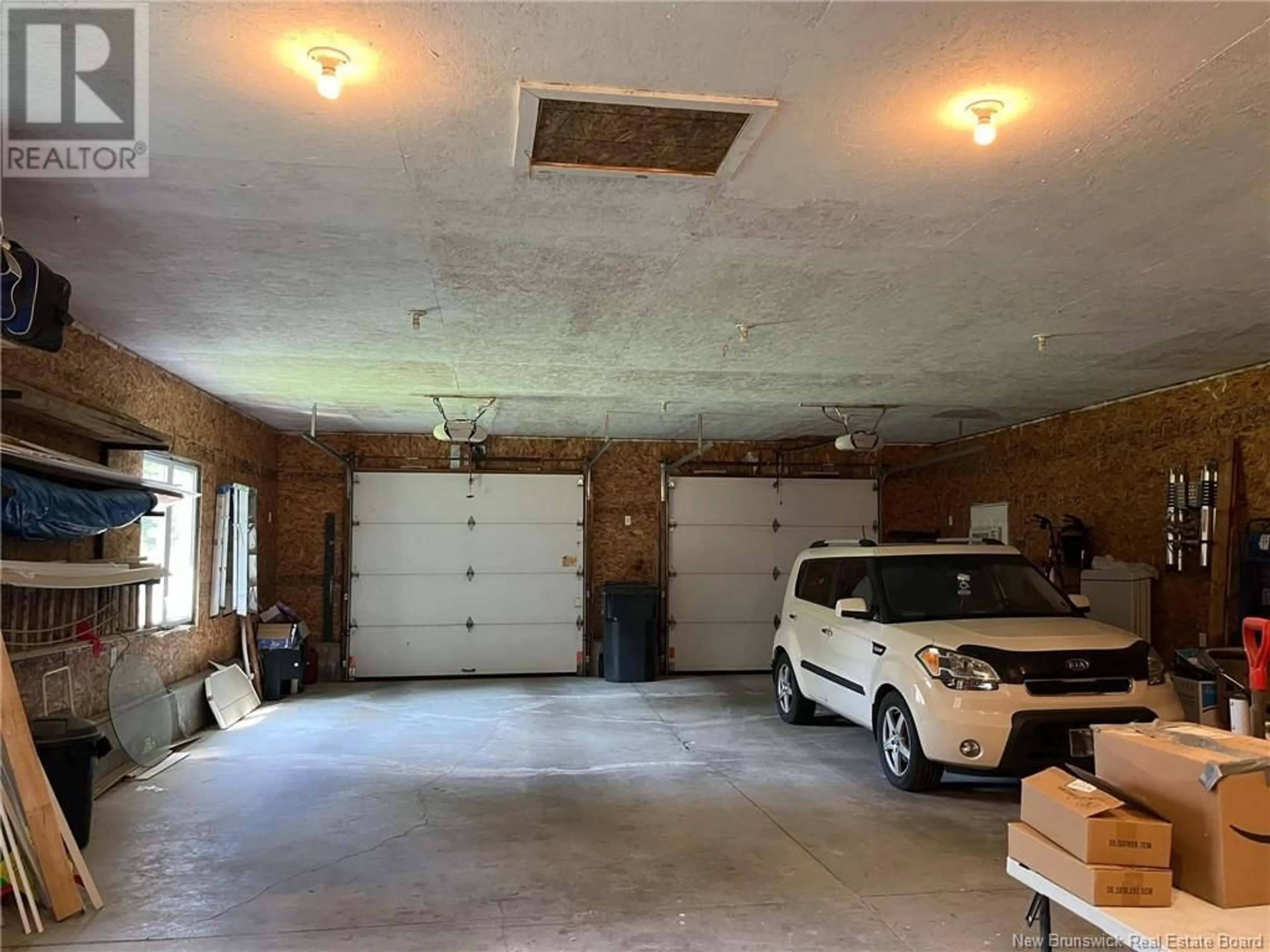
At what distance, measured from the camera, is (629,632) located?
1021 centimetres

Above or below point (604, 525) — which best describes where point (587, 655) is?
below

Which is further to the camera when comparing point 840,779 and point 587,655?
point 587,655

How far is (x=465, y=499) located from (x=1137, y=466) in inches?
290

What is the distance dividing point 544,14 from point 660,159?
891mm

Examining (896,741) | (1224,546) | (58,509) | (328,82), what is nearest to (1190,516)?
(1224,546)

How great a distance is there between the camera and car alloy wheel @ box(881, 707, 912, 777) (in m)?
5.36

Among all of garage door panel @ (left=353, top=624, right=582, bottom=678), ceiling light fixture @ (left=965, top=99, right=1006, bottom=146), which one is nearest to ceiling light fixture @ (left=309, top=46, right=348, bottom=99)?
ceiling light fixture @ (left=965, top=99, right=1006, bottom=146)

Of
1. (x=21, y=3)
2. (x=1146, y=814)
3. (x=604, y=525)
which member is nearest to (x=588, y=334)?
(x=21, y=3)

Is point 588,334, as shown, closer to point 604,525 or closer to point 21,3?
point 21,3

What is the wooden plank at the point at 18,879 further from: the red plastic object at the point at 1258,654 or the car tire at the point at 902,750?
the red plastic object at the point at 1258,654

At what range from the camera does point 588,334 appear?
5539 mm

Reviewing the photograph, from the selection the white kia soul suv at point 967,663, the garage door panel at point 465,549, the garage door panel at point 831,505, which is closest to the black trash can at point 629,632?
the garage door panel at point 465,549

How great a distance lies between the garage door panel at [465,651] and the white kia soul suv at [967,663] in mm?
4457

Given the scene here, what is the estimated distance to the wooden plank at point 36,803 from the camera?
3.54 m
